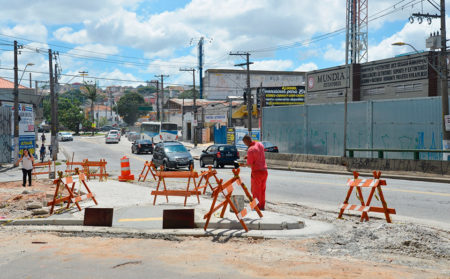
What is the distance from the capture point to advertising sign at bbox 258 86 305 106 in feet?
228


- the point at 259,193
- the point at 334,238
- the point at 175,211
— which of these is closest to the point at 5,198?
the point at 175,211

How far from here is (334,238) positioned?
29.8 ft

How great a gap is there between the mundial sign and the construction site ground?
59.5 metres

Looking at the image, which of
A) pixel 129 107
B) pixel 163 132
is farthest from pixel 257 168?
pixel 129 107

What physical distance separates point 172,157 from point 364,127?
13.2m

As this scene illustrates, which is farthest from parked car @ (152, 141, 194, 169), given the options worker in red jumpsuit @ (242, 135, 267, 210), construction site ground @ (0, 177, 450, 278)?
construction site ground @ (0, 177, 450, 278)

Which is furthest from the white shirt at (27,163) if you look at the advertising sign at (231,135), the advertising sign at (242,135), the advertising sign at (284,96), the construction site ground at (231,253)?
the advertising sign at (284,96)

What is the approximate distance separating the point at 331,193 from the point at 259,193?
568 centimetres

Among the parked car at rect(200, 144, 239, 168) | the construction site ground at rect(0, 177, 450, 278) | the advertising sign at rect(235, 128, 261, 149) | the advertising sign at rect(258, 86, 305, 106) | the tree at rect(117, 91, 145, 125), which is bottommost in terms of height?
the construction site ground at rect(0, 177, 450, 278)

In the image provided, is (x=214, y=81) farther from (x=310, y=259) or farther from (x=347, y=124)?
(x=310, y=259)

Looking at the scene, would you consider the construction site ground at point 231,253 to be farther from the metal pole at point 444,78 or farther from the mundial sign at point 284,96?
the mundial sign at point 284,96

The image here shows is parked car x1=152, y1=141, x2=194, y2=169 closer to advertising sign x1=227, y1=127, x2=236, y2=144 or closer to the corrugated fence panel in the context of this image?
the corrugated fence panel

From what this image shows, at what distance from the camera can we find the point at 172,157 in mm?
27109

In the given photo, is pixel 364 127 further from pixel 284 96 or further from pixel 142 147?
pixel 284 96
